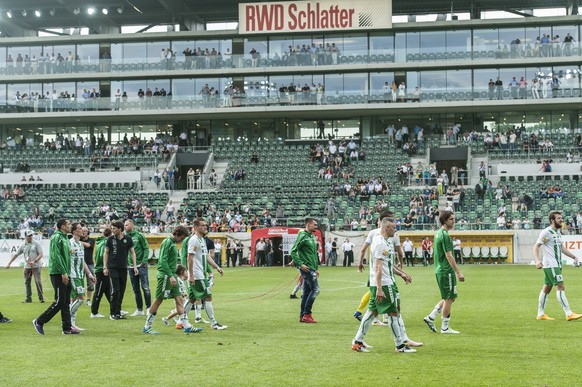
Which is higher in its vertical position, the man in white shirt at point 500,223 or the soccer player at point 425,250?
the man in white shirt at point 500,223

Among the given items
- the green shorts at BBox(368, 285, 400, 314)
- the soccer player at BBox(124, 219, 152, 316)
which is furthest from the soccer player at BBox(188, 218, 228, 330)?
the green shorts at BBox(368, 285, 400, 314)

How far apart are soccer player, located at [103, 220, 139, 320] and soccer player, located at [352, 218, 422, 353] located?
736 centimetres

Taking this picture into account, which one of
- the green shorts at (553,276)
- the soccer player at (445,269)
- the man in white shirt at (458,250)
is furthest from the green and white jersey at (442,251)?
the man in white shirt at (458,250)

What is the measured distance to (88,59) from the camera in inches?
2667

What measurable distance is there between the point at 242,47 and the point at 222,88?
3630 millimetres

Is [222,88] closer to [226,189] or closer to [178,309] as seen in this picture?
[226,189]

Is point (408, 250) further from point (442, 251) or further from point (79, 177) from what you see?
point (442, 251)

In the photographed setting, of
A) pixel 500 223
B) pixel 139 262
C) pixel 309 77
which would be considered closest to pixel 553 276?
pixel 139 262

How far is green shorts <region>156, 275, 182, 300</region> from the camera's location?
16.0m

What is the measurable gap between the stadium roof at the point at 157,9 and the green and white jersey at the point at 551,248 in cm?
5091

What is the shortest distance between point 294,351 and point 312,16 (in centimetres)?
5338

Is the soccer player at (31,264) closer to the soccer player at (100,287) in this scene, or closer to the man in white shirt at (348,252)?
the soccer player at (100,287)

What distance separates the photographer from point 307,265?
17.9 m

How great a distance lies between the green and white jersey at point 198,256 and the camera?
16109 mm
